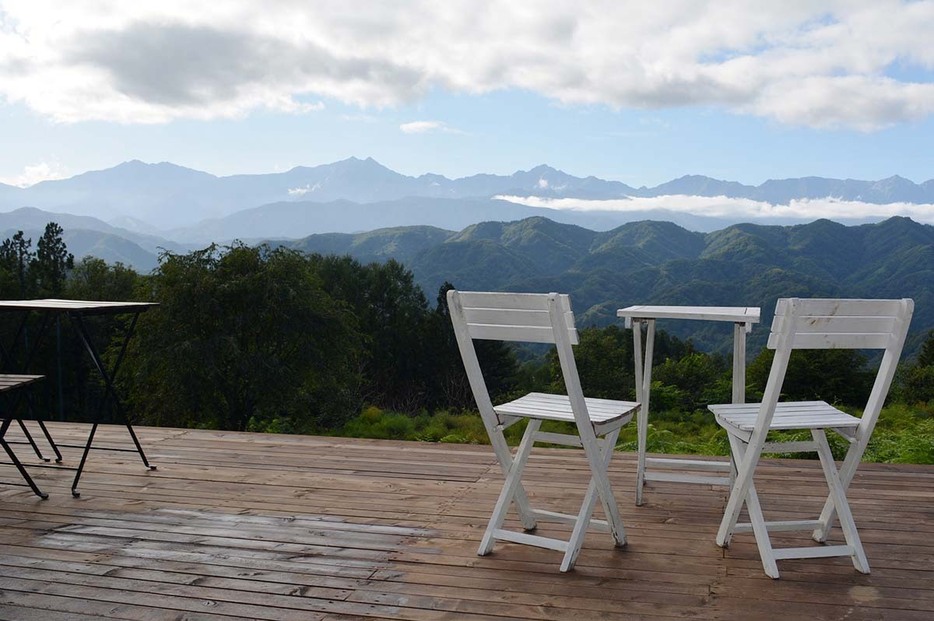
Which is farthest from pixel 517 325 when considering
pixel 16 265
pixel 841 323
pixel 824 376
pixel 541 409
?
pixel 16 265

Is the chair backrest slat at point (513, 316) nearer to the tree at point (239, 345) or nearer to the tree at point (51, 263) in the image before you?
the tree at point (239, 345)

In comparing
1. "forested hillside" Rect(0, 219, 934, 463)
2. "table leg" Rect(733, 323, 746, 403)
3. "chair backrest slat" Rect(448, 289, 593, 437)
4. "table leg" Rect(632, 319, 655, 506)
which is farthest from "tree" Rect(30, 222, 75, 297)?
"table leg" Rect(733, 323, 746, 403)

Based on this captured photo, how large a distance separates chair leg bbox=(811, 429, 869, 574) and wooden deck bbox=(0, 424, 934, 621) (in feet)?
0.20

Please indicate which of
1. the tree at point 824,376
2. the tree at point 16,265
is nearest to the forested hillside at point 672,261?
the tree at point 824,376

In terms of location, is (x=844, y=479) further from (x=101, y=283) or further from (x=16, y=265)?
(x=16, y=265)

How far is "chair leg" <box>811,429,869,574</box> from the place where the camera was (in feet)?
8.90

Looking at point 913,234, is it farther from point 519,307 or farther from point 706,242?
point 519,307

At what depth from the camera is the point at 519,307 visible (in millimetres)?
2711

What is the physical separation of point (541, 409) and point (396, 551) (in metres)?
0.78

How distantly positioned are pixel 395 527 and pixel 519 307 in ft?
3.82

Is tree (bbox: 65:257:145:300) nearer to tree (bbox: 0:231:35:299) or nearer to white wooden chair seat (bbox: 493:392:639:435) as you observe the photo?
tree (bbox: 0:231:35:299)

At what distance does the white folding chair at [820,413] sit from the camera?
103 inches

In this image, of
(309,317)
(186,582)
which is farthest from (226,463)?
(309,317)

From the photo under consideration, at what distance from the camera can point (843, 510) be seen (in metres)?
2.73
